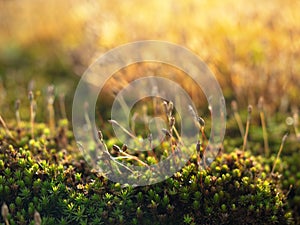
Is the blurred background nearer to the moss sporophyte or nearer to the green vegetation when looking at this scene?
the green vegetation

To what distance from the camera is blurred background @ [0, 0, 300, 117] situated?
14.2 feet

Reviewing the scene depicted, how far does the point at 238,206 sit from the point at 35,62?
4.29m

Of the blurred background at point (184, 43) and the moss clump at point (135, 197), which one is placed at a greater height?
the blurred background at point (184, 43)

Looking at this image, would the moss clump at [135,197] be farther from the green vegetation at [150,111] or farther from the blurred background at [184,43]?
the blurred background at [184,43]

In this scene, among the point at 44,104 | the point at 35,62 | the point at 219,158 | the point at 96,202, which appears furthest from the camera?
the point at 35,62

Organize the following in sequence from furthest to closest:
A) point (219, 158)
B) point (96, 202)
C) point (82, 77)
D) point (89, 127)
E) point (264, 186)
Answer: point (82, 77)
point (89, 127)
point (219, 158)
point (264, 186)
point (96, 202)

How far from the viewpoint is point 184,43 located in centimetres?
463

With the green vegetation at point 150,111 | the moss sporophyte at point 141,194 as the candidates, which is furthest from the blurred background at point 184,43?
the moss sporophyte at point 141,194

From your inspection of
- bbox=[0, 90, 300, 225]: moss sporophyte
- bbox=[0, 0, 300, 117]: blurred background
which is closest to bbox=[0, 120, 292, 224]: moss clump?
bbox=[0, 90, 300, 225]: moss sporophyte

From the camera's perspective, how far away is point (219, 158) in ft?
9.54

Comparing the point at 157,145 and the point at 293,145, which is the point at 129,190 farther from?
the point at 293,145

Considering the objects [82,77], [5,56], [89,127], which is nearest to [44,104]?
[82,77]

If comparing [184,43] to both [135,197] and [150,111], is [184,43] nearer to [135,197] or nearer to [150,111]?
[150,111]

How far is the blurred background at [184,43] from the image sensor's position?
4.33m
